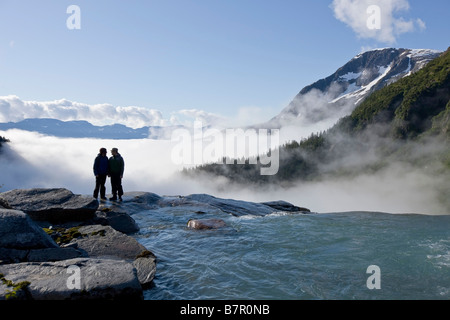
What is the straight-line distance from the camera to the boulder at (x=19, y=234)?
37.9 ft

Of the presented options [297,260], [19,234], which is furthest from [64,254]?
[297,260]

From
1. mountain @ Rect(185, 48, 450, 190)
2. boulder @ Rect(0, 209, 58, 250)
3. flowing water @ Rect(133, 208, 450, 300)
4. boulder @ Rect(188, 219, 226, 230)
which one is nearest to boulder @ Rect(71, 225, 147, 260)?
flowing water @ Rect(133, 208, 450, 300)

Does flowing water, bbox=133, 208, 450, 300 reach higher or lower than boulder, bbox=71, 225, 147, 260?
lower

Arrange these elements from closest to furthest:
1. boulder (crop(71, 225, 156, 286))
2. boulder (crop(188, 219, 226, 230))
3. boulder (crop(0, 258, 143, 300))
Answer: boulder (crop(0, 258, 143, 300))
boulder (crop(71, 225, 156, 286))
boulder (crop(188, 219, 226, 230))

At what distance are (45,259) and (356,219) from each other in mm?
21703

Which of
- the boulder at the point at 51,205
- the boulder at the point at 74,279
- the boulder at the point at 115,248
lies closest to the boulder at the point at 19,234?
the boulder at the point at 115,248

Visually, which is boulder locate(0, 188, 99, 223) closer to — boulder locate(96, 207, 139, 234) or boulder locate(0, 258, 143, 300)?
boulder locate(96, 207, 139, 234)

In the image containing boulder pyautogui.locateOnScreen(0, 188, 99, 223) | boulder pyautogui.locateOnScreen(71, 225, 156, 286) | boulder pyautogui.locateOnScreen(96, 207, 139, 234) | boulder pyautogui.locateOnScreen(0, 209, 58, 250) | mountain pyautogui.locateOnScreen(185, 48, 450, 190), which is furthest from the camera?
mountain pyautogui.locateOnScreen(185, 48, 450, 190)

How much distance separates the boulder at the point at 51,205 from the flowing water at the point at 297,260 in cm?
350

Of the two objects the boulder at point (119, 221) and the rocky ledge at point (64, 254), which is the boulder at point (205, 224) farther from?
the rocky ledge at point (64, 254)

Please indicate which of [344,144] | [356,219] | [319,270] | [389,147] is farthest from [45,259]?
[344,144]

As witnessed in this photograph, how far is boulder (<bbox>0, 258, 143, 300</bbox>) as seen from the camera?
8.75 m

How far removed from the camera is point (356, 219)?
84.4 ft
